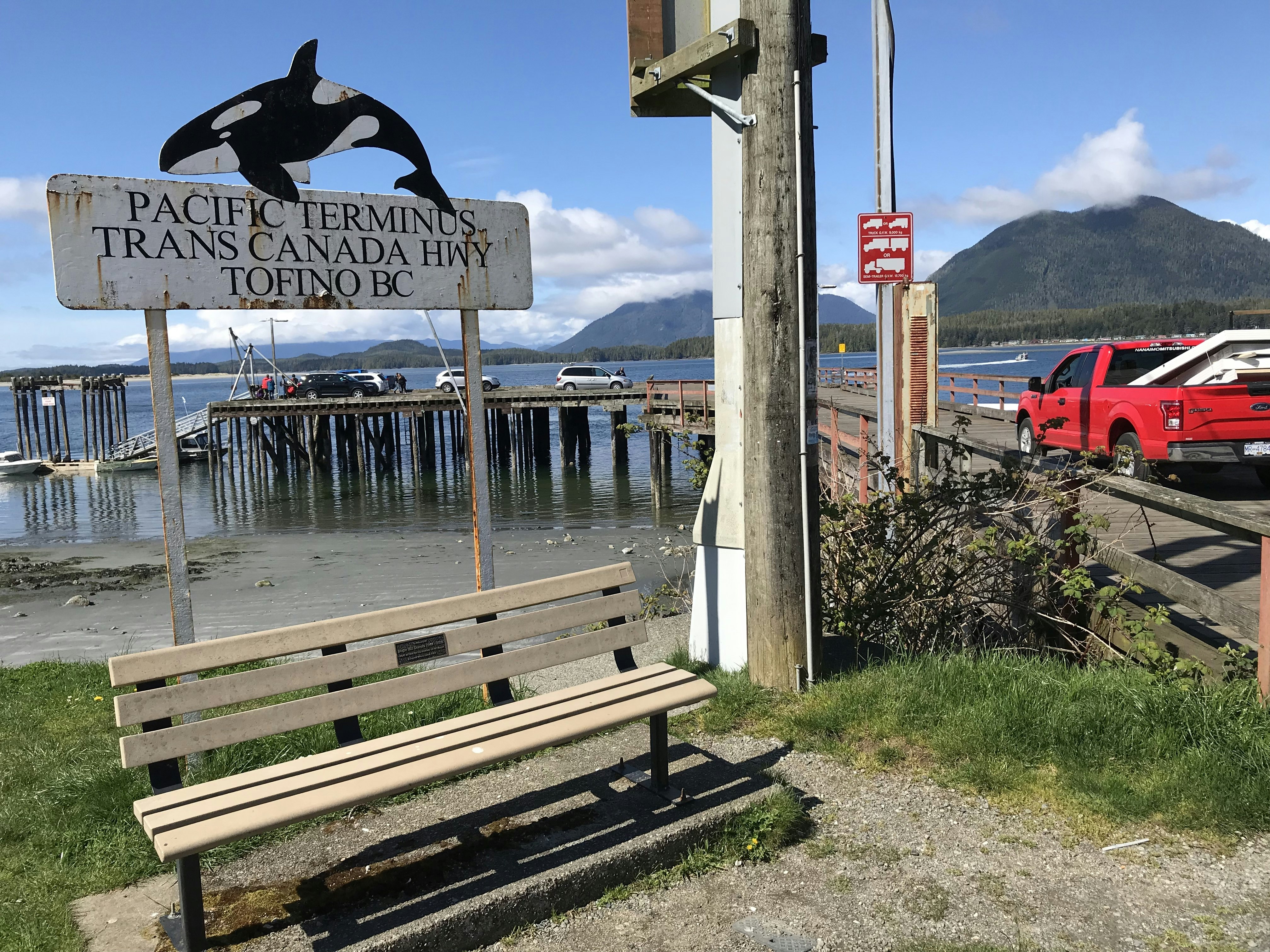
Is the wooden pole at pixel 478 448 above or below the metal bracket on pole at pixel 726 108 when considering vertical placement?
below

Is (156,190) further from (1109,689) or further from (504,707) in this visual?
(1109,689)

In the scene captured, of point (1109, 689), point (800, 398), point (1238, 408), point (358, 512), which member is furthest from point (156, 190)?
point (358, 512)

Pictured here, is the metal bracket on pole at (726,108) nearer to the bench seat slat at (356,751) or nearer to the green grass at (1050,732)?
the bench seat slat at (356,751)

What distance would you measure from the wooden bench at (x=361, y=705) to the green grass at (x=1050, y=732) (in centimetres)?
81

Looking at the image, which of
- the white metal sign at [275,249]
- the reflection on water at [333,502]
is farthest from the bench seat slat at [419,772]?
the reflection on water at [333,502]

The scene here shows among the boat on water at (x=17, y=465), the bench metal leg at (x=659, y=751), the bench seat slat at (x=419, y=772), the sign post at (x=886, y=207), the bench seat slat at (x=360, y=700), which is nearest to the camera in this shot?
the bench seat slat at (x=419, y=772)

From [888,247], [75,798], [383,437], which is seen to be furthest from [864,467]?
[383,437]

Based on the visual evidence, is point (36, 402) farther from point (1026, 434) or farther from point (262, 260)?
point (262, 260)

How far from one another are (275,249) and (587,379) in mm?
42424

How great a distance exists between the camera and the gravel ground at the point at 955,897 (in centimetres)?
284

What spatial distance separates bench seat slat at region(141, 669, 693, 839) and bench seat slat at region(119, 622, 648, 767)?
16cm

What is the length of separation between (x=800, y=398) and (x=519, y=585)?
157cm

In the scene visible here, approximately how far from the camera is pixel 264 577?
15930 millimetres

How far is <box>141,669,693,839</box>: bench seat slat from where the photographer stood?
2801 mm
